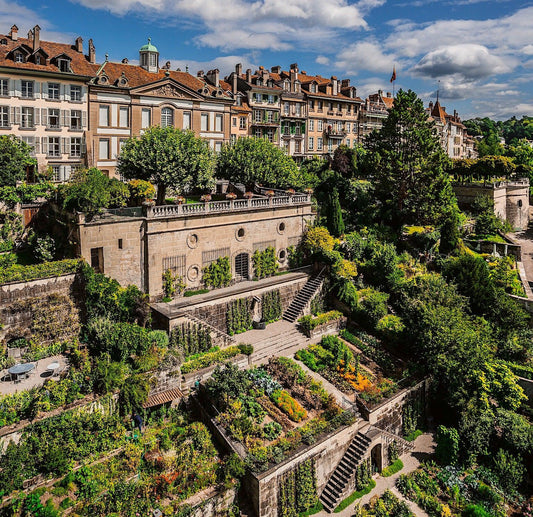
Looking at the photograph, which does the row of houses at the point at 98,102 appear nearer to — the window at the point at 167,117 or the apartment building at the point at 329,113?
the window at the point at 167,117

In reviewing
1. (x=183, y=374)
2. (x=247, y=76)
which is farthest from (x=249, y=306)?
(x=247, y=76)

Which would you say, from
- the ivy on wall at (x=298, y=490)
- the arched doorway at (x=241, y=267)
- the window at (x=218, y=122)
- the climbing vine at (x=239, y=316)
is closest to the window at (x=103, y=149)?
the window at (x=218, y=122)

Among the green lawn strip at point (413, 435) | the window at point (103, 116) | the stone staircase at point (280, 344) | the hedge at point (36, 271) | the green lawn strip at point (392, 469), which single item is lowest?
the green lawn strip at point (392, 469)

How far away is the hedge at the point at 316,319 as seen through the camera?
27.0m

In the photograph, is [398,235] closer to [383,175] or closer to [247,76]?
[383,175]

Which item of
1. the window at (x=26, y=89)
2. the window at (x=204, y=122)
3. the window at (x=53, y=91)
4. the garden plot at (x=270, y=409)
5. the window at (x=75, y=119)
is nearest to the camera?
the garden plot at (x=270, y=409)

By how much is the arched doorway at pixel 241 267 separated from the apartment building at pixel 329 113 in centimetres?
3272

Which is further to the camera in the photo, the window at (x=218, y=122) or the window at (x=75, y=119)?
the window at (x=218, y=122)

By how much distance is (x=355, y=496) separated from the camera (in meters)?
18.8

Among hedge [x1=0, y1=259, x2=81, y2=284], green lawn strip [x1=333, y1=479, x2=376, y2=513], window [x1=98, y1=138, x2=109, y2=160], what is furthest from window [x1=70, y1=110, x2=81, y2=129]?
green lawn strip [x1=333, y1=479, x2=376, y2=513]

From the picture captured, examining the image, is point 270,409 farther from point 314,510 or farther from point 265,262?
point 265,262

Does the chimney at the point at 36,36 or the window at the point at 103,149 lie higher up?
the chimney at the point at 36,36

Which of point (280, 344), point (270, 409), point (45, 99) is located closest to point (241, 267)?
point (280, 344)

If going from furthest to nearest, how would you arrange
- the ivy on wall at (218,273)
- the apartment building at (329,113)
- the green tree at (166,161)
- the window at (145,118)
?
1. the apartment building at (329,113)
2. the window at (145,118)
3. the green tree at (166,161)
4. the ivy on wall at (218,273)
